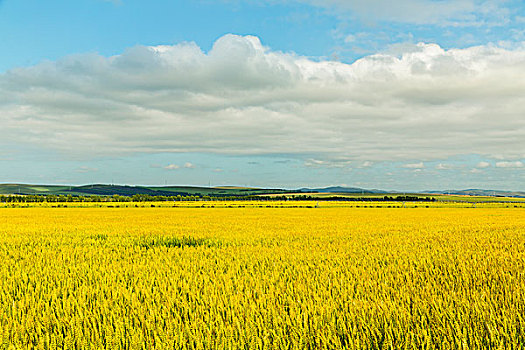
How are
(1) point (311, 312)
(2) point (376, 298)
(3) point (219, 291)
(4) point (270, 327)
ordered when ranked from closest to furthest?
(4) point (270, 327)
(1) point (311, 312)
(2) point (376, 298)
(3) point (219, 291)

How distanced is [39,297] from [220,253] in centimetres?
503

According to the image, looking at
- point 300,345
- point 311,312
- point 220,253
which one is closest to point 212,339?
point 300,345

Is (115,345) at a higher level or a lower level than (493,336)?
lower

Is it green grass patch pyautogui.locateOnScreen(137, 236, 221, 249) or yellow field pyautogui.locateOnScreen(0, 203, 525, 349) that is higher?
yellow field pyautogui.locateOnScreen(0, 203, 525, 349)

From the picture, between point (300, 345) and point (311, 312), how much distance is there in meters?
1.08

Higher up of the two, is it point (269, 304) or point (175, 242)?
point (269, 304)

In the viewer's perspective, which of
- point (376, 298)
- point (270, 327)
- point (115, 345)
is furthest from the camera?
point (376, 298)

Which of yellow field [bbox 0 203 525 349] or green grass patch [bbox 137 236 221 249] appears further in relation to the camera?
green grass patch [bbox 137 236 221 249]

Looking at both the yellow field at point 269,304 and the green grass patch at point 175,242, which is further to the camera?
the green grass patch at point 175,242

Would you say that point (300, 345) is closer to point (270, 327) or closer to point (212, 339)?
point (270, 327)

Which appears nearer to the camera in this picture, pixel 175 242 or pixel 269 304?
pixel 269 304

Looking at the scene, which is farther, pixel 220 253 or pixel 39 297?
pixel 220 253

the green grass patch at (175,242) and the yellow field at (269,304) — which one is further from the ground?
the yellow field at (269,304)

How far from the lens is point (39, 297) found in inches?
239
